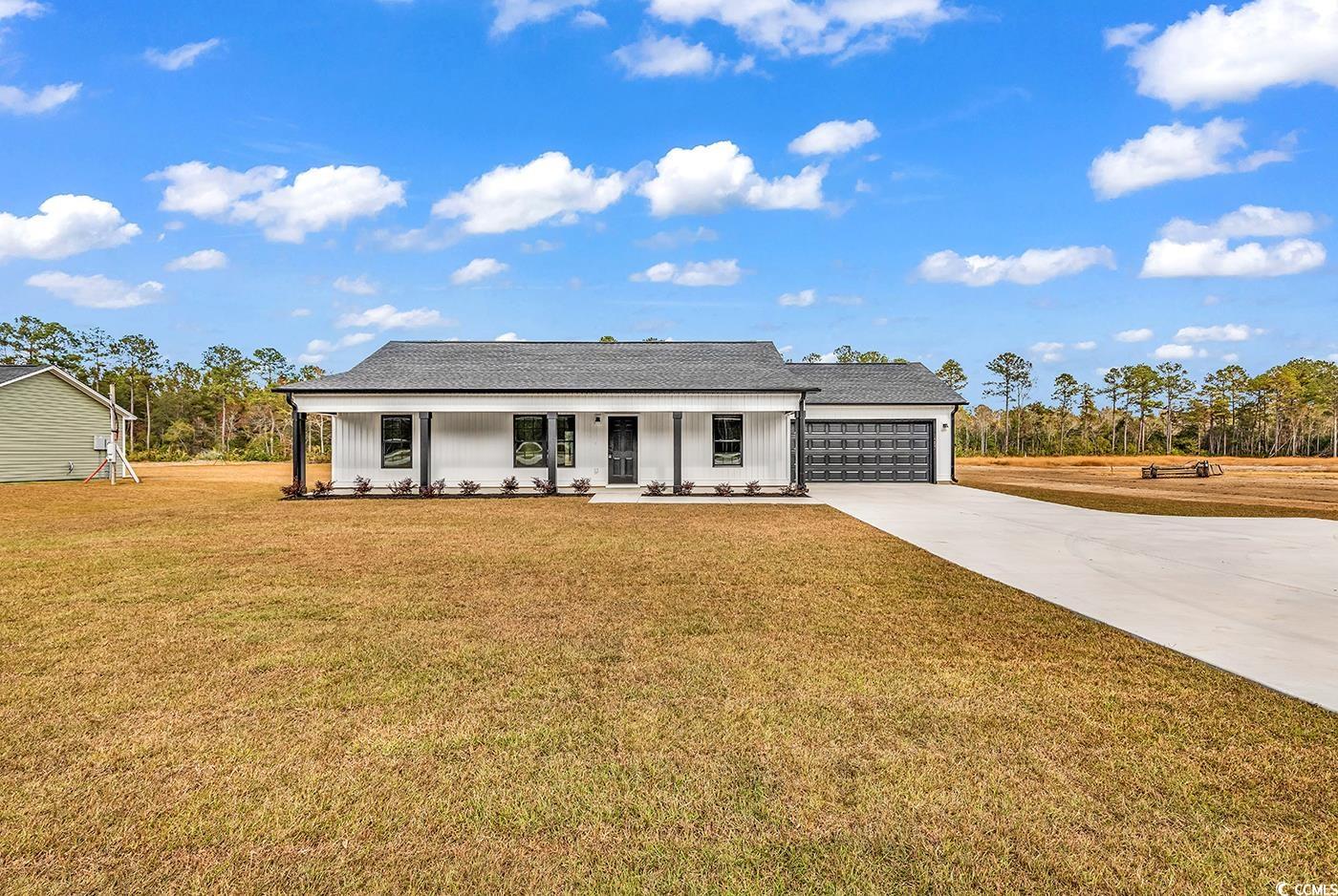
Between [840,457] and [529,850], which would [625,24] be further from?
[529,850]

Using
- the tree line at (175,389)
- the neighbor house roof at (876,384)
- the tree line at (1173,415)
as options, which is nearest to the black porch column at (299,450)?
the neighbor house roof at (876,384)

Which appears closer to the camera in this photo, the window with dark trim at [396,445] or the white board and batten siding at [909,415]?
the window with dark trim at [396,445]

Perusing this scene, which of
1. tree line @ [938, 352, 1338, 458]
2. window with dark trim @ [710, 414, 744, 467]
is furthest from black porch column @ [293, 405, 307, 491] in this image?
tree line @ [938, 352, 1338, 458]

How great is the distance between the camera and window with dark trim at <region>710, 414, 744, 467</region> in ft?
63.4

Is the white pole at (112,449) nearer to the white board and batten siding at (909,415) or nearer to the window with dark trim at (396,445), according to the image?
the window with dark trim at (396,445)

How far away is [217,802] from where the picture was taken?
2.73 meters

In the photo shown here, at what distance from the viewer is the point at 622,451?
1939 centimetres

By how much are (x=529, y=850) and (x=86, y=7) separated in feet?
80.8

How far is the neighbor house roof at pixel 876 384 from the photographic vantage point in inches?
885

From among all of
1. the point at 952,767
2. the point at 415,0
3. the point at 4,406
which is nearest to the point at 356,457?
the point at 415,0

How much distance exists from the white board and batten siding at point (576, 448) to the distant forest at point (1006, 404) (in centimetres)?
3492

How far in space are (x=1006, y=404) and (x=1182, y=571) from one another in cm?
6167

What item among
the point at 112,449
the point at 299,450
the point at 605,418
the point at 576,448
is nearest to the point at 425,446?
the point at 299,450

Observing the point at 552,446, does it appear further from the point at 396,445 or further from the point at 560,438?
the point at 396,445
